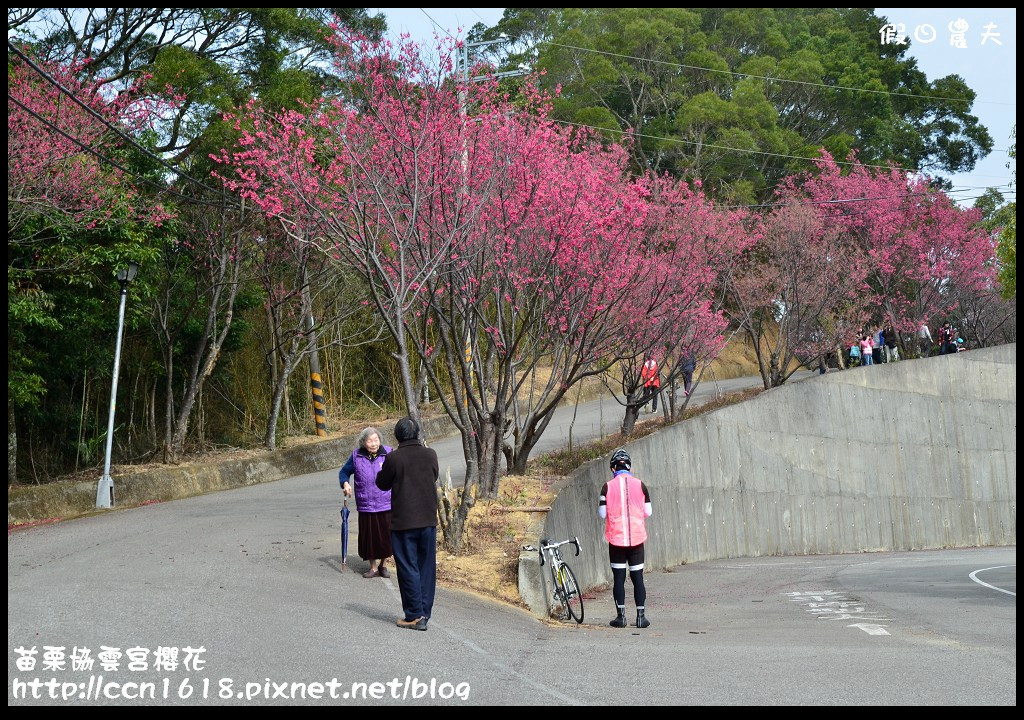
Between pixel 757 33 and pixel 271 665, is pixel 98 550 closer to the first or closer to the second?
pixel 271 665

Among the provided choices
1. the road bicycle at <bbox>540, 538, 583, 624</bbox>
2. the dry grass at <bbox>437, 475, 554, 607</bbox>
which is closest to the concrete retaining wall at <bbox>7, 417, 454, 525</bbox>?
the dry grass at <bbox>437, 475, 554, 607</bbox>

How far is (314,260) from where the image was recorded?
70.6ft

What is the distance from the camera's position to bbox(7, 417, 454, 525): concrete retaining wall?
596 inches

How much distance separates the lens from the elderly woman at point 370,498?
10.1 meters

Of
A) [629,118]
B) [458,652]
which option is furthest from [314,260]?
[629,118]

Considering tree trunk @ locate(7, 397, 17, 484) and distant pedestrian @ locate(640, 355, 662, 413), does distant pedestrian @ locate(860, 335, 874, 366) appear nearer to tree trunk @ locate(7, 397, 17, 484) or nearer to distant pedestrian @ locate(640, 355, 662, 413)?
distant pedestrian @ locate(640, 355, 662, 413)

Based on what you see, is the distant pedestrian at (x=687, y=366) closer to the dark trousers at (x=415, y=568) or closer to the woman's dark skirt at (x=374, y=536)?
the woman's dark skirt at (x=374, y=536)

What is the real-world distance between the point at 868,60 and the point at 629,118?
11402 mm

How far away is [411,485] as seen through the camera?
26.8 ft

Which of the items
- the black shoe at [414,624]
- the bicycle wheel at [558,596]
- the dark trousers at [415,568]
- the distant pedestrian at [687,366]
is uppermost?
the distant pedestrian at [687,366]

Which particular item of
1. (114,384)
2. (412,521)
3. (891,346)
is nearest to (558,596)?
(412,521)

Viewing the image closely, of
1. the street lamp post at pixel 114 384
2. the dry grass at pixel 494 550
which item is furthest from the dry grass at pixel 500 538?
the street lamp post at pixel 114 384

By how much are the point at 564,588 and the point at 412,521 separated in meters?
2.83

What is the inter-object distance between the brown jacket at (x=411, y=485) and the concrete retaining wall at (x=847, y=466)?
26.5ft
